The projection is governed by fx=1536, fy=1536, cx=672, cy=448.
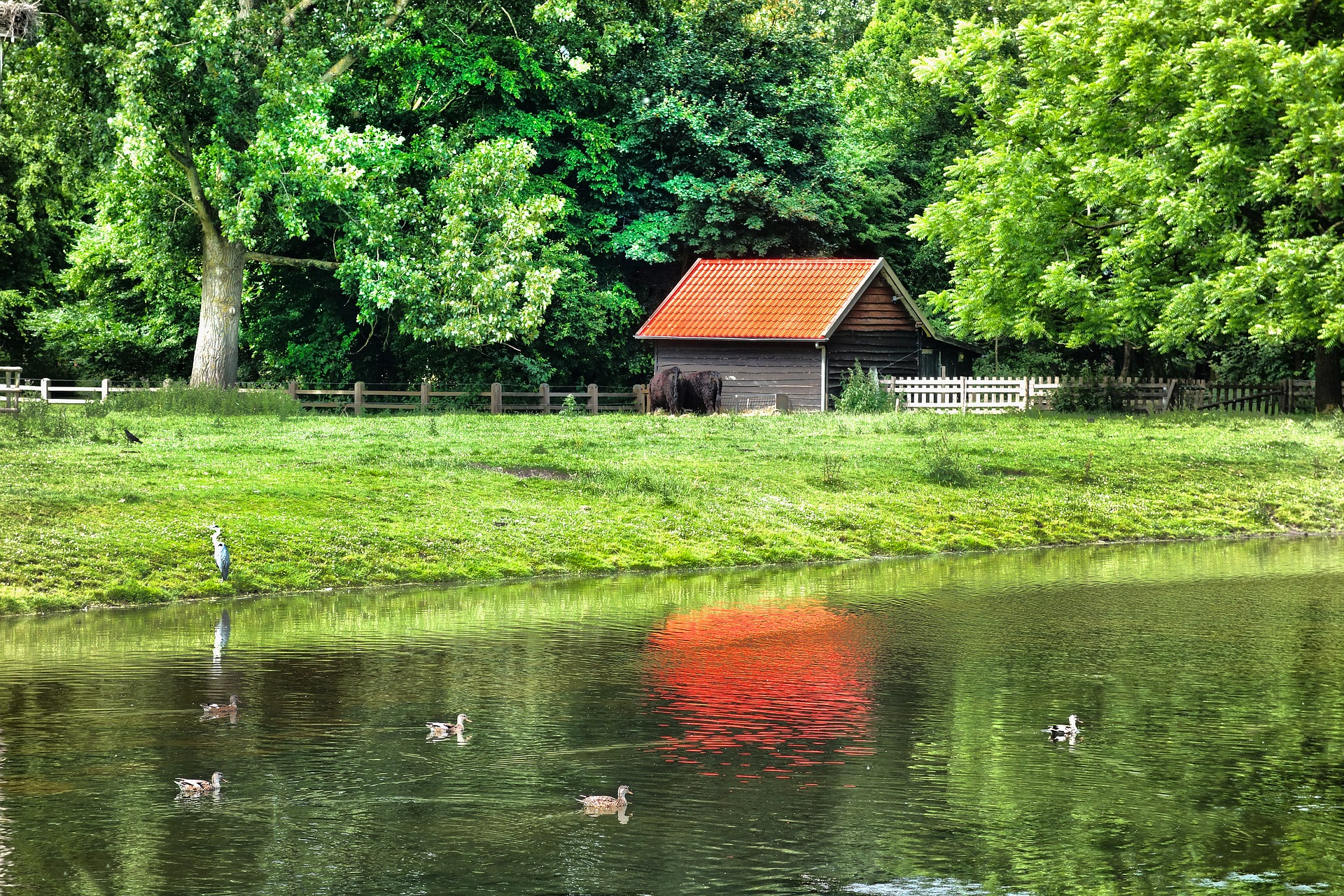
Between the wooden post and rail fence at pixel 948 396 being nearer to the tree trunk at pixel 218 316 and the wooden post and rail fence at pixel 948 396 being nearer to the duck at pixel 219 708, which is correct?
the tree trunk at pixel 218 316

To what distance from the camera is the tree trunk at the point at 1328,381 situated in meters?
45.8

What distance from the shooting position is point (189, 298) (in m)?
53.1

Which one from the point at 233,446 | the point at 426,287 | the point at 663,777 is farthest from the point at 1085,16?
the point at 663,777

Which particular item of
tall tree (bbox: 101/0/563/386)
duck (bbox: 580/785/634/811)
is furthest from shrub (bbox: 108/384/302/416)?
duck (bbox: 580/785/634/811)

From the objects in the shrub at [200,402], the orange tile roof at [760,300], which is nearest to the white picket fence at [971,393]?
the orange tile roof at [760,300]

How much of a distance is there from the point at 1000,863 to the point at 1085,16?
39.7 metres

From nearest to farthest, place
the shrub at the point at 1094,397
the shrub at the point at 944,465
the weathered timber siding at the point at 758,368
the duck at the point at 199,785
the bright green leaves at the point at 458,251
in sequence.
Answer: the duck at the point at 199,785, the shrub at the point at 944,465, the bright green leaves at the point at 458,251, the shrub at the point at 1094,397, the weathered timber siding at the point at 758,368

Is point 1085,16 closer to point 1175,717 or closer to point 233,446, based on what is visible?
point 233,446

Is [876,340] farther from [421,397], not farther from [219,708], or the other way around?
[219,708]

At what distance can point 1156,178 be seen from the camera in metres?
39.7

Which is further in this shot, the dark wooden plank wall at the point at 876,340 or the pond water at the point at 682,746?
the dark wooden plank wall at the point at 876,340

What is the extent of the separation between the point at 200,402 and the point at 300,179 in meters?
6.91

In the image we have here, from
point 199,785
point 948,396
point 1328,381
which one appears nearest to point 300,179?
point 948,396

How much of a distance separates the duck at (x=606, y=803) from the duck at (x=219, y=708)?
165 inches
